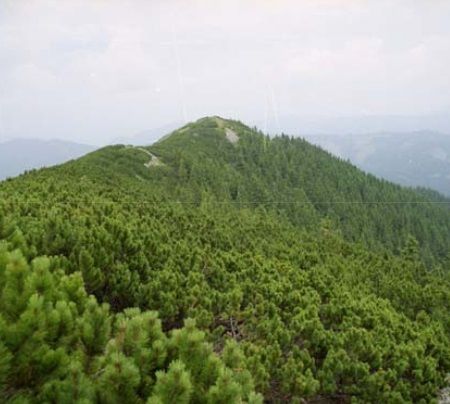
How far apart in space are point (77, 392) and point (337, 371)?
9.21 metres

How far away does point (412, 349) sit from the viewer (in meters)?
14.3

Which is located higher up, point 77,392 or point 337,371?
point 77,392

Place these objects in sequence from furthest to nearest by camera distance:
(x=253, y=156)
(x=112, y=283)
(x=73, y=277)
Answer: (x=253, y=156), (x=112, y=283), (x=73, y=277)

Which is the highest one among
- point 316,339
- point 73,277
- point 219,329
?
point 73,277

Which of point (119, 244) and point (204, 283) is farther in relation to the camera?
point (204, 283)

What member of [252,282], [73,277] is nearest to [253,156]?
[252,282]

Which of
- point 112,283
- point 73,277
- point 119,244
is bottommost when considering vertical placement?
point 112,283

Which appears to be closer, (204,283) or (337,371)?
(337,371)

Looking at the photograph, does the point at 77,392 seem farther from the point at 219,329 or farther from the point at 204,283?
the point at 204,283

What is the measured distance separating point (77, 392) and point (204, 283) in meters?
9.26

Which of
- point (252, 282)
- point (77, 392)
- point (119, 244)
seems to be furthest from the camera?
point (252, 282)

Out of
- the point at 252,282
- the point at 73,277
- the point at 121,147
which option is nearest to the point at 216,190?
the point at 121,147

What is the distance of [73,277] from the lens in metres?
5.59

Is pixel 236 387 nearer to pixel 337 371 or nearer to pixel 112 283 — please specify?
pixel 112 283
